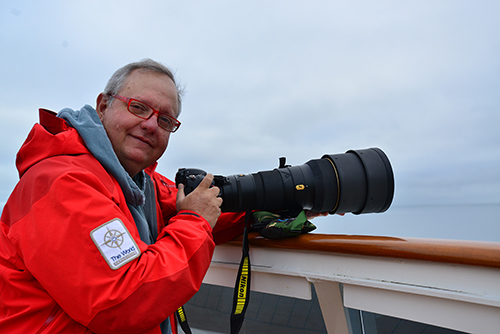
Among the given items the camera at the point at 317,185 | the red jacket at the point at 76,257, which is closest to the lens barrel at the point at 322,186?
the camera at the point at 317,185

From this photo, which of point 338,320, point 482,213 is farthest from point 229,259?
point 482,213

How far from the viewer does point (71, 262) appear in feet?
1.94

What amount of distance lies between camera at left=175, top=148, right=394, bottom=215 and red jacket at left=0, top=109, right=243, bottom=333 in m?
0.35

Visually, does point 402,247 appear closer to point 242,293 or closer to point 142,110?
point 242,293

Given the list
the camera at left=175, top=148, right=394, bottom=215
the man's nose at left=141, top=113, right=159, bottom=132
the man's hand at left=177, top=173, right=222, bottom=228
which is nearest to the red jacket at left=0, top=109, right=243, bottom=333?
the man's hand at left=177, top=173, right=222, bottom=228

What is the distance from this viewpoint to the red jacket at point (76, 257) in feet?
1.96

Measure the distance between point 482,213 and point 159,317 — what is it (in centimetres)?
209

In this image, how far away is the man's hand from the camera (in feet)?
2.97

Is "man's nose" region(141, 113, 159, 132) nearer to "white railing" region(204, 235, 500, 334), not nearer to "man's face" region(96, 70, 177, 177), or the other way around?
"man's face" region(96, 70, 177, 177)

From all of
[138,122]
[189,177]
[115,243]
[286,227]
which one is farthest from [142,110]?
[286,227]

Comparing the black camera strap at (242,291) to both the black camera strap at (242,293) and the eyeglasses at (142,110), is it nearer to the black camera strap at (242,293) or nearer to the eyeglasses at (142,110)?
the black camera strap at (242,293)

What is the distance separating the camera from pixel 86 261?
1.95 feet

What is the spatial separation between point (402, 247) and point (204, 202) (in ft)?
1.85

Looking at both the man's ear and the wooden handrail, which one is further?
the man's ear
